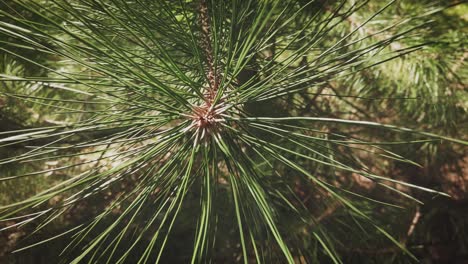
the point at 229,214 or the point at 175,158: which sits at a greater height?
the point at 175,158

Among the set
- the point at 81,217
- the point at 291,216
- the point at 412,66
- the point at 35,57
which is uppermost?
the point at 35,57

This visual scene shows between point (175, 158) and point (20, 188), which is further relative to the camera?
point (20, 188)

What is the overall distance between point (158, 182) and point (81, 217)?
3.23ft

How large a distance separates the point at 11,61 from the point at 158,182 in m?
0.95

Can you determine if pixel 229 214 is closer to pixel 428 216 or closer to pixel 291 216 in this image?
pixel 291 216

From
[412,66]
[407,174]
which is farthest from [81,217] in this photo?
[407,174]

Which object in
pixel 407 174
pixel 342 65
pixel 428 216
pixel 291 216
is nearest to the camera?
pixel 342 65

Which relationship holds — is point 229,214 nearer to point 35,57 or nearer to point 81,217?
point 81,217

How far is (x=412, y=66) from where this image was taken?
3.40 ft

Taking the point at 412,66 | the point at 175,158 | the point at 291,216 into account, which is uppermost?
the point at 175,158

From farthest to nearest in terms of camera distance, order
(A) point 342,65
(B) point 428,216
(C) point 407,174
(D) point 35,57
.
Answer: (C) point 407,174
(B) point 428,216
(D) point 35,57
(A) point 342,65

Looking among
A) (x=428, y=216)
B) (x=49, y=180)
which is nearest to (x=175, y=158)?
(x=49, y=180)

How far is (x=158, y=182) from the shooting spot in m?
0.47

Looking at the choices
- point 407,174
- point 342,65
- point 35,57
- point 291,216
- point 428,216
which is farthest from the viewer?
point 407,174
